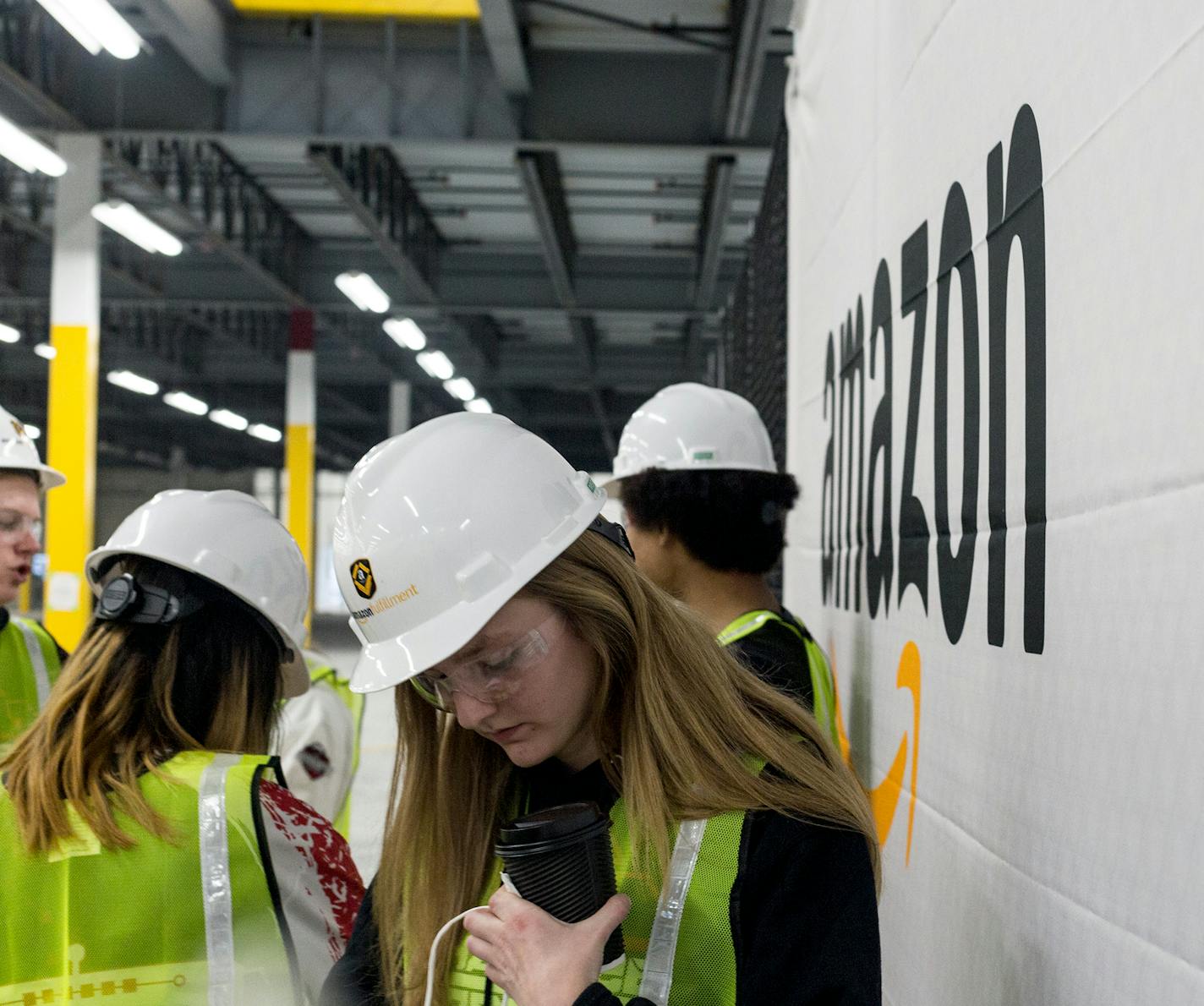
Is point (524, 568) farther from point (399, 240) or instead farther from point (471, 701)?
point (399, 240)

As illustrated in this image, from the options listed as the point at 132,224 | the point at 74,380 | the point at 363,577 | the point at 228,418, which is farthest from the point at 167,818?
the point at 228,418

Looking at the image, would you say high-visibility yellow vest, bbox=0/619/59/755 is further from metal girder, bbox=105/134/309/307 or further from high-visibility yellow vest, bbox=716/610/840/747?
metal girder, bbox=105/134/309/307

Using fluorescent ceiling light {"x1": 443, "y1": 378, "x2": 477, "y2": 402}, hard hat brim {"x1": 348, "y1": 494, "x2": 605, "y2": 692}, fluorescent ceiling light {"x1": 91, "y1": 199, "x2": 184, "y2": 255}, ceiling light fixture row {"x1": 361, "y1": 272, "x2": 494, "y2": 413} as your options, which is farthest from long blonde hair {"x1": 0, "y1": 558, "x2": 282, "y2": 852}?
fluorescent ceiling light {"x1": 443, "y1": 378, "x2": 477, "y2": 402}

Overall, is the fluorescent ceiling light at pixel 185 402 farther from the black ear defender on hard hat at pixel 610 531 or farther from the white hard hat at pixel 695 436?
the black ear defender on hard hat at pixel 610 531

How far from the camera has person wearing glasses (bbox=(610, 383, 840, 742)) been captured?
2951mm

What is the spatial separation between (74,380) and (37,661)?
856 centimetres

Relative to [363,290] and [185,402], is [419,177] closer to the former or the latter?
[363,290]

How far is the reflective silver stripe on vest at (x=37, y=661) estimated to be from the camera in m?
3.35

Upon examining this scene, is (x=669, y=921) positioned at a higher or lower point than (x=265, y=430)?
lower

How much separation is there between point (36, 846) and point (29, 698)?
1.66 m

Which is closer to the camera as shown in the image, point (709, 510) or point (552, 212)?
point (709, 510)

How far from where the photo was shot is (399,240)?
1422cm

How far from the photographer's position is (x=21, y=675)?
3336 mm

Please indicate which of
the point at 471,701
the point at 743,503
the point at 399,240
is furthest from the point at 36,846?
the point at 399,240
